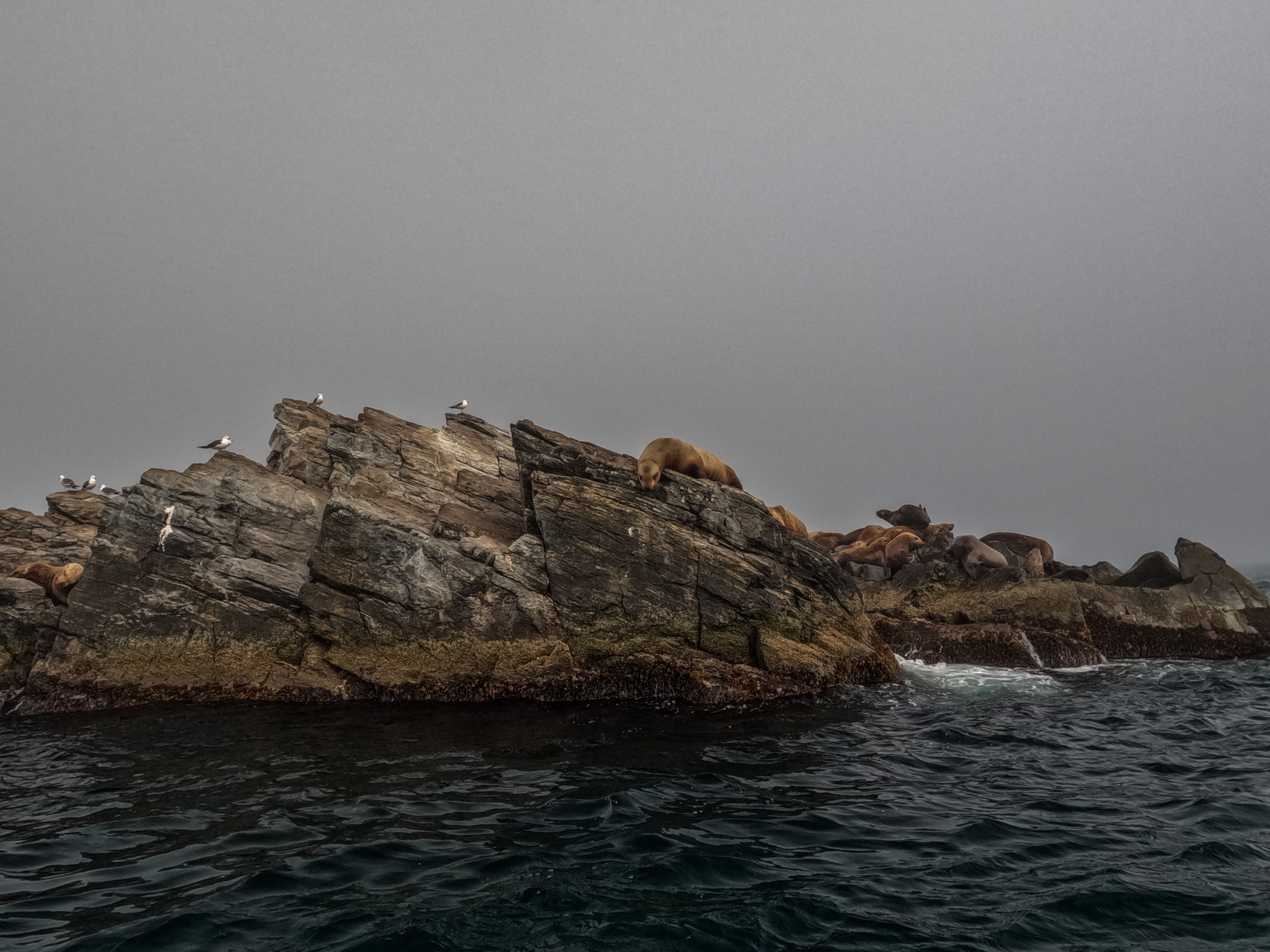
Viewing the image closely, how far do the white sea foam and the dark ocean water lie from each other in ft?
9.33

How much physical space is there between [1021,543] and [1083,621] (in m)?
10.2

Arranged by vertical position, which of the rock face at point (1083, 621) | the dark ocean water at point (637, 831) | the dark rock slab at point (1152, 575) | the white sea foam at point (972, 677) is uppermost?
the dark rock slab at point (1152, 575)

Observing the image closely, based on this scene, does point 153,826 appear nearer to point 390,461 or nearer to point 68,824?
point 68,824

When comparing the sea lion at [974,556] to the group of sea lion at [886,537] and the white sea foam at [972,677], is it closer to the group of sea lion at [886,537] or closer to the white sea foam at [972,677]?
the group of sea lion at [886,537]

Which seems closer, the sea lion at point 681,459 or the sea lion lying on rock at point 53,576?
the sea lion lying on rock at point 53,576

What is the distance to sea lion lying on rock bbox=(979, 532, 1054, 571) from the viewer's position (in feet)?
89.5

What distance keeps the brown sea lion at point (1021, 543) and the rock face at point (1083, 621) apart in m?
6.66

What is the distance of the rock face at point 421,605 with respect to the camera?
1350 cm

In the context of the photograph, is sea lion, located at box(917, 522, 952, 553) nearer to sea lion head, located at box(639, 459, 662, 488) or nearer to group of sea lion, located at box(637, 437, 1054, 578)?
group of sea lion, located at box(637, 437, 1054, 578)

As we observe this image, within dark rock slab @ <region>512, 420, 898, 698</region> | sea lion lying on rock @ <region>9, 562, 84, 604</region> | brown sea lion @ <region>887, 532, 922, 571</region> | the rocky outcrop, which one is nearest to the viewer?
dark rock slab @ <region>512, 420, 898, 698</region>

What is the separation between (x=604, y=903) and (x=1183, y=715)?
12210 millimetres

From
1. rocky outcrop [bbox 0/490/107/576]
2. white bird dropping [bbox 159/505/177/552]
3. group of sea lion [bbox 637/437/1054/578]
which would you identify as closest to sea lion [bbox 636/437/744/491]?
group of sea lion [bbox 637/437/1054/578]

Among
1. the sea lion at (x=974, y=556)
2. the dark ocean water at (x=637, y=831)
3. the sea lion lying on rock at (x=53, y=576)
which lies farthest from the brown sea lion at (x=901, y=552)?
the sea lion lying on rock at (x=53, y=576)

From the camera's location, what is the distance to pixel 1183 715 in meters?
11.9
